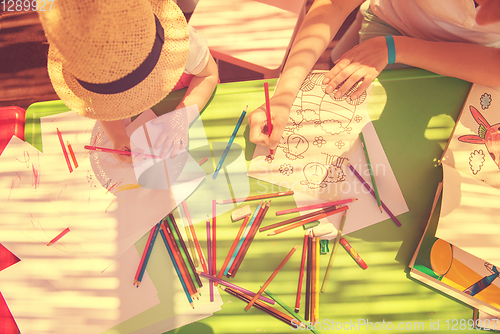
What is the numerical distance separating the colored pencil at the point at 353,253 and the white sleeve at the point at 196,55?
0.73m

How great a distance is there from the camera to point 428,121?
885mm

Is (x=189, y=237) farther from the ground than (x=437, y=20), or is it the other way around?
(x=437, y=20)

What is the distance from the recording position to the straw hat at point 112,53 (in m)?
0.54

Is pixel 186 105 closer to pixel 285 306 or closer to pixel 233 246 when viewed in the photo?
pixel 233 246

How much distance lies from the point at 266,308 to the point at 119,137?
0.73m

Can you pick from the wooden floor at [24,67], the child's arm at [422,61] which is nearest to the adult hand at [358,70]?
the child's arm at [422,61]

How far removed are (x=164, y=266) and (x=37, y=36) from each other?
2.04 metres

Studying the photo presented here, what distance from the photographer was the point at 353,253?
2.66ft

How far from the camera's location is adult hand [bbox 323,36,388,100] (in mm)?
887
